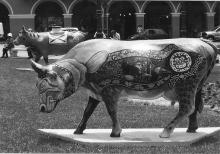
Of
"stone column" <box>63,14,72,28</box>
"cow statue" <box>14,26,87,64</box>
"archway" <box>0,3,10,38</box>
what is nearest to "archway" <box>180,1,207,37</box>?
"stone column" <box>63,14,72,28</box>

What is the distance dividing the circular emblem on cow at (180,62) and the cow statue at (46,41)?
1409cm

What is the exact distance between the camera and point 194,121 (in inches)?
305

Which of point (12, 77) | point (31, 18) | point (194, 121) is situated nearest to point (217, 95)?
point (194, 121)

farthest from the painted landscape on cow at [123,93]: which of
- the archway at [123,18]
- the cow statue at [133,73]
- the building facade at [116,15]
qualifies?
the archway at [123,18]

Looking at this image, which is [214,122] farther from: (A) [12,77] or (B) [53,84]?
A: (A) [12,77]

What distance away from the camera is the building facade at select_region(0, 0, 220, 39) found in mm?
43844

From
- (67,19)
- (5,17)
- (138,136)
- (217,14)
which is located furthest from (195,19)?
(138,136)

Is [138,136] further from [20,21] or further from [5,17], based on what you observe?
[5,17]

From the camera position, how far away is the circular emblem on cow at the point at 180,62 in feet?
23.0

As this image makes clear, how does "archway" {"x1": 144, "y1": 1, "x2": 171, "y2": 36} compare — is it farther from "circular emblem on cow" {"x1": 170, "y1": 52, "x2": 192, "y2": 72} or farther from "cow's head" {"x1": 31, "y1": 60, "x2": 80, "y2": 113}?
"cow's head" {"x1": 31, "y1": 60, "x2": 80, "y2": 113}

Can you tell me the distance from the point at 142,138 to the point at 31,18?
37.7 m

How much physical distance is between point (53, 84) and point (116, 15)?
134ft

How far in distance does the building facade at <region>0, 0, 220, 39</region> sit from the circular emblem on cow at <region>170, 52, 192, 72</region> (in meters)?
35.9

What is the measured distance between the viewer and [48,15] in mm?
45625
